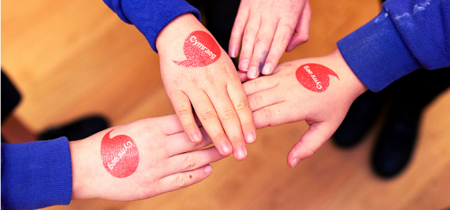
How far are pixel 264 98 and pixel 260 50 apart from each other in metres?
0.19

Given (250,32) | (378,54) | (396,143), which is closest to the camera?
(378,54)

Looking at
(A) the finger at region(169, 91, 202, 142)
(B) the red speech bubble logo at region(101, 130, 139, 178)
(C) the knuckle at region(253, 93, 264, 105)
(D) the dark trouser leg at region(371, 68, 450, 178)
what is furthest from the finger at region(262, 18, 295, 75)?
(D) the dark trouser leg at region(371, 68, 450, 178)

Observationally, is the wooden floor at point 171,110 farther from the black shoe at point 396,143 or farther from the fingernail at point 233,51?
the fingernail at point 233,51

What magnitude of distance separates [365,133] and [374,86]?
0.61 metres

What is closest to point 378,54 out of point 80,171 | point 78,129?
point 80,171

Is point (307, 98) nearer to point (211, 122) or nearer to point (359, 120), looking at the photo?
point (211, 122)

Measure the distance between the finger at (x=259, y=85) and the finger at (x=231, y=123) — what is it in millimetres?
135

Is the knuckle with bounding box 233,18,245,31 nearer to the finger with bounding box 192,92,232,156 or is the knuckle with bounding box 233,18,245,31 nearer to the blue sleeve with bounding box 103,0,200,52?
the blue sleeve with bounding box 103,0,200,52

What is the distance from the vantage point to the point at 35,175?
97 centimetres

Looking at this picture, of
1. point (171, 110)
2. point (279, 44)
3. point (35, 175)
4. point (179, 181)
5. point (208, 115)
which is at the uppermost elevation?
point (279, 44)

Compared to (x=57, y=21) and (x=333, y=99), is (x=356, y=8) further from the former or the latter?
(x=57, y=21)

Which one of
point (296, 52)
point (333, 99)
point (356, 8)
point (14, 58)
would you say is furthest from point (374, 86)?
point (14, 58)

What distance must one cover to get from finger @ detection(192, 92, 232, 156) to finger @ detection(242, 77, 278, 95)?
0.18m

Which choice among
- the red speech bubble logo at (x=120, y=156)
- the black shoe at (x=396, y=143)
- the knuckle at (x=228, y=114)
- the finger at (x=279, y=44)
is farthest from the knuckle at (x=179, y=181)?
the black shoe at (x=396, y=143)
